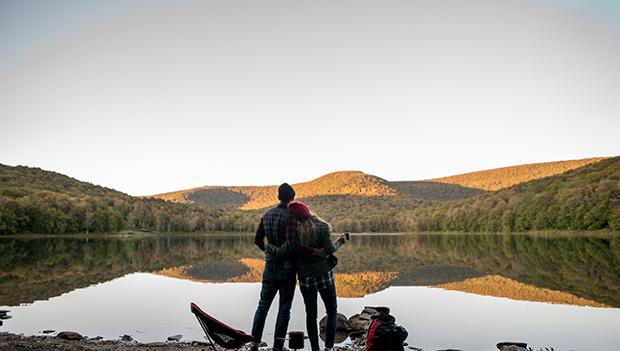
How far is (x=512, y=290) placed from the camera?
20.8m

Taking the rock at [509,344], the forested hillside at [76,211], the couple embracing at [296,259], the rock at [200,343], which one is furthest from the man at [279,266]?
Answer: the forested hillside at [76,211]

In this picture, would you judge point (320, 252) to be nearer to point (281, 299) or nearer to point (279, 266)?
point (279, 266)

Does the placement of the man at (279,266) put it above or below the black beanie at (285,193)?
below

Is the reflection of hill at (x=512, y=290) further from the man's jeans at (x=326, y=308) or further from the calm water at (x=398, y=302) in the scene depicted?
the man's jeans at (x=326, y=308)

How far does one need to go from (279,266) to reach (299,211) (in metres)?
1.23

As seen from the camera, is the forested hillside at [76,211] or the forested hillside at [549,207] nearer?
the forested hillside at [549,207]

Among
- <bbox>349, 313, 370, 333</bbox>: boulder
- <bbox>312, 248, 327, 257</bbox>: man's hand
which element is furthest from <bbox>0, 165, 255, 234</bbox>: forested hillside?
<bbox>312, 248, 327, 257</bbox>: man's hand

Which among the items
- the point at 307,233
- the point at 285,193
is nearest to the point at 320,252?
the point at 307,233

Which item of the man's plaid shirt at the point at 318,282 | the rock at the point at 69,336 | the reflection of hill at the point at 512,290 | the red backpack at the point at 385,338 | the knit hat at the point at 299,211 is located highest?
the knit hat at the point at 299,211

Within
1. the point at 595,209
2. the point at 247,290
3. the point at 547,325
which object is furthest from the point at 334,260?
the point at 595,209

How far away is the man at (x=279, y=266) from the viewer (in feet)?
30.1

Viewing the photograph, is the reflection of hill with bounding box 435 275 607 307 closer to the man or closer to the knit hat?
the man

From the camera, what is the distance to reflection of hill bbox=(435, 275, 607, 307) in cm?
1788

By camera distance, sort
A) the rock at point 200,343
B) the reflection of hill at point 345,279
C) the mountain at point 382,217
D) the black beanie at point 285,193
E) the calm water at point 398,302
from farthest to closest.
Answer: the mountain at point 382,217, the reflection of hill at point 345,279, the calm water at point 398,302, the rock at point 200,343, the black beanie at point 285,193
